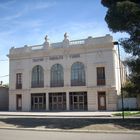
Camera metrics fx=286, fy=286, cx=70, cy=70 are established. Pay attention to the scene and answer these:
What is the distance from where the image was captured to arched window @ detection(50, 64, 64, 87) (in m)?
46.2

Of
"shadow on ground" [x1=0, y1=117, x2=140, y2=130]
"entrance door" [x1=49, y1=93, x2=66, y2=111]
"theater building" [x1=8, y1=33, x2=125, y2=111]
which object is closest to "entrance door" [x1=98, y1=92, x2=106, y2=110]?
"theater building" [x1=8, y1=33, x2=125, y2=111]

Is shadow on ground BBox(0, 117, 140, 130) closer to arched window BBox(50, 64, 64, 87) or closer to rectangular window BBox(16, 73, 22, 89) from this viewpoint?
arched window BBox(50, 64, 64, 87)

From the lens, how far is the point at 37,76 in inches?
1911

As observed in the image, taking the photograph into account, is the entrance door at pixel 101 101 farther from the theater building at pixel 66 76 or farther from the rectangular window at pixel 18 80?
the rectangular window at pixel 18 80

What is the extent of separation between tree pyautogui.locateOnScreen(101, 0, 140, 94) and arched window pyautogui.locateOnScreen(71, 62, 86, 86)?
20.7 m

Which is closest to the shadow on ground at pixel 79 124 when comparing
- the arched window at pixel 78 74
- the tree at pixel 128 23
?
the tree at pixel 128 23

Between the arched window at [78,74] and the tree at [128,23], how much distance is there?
20.7m

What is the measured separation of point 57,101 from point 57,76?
407 centimetres

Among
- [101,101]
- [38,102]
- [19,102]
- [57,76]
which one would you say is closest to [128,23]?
[101,101]

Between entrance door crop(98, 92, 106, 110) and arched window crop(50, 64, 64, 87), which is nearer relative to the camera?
entrance door crop(98, 92, 106, 110)

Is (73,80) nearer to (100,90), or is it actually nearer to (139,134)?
(100,90)

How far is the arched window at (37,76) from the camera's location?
157 ft

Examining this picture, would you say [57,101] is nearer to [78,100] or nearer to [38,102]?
[38,102]

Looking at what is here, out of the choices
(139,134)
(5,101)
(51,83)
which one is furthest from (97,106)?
(139,134)
